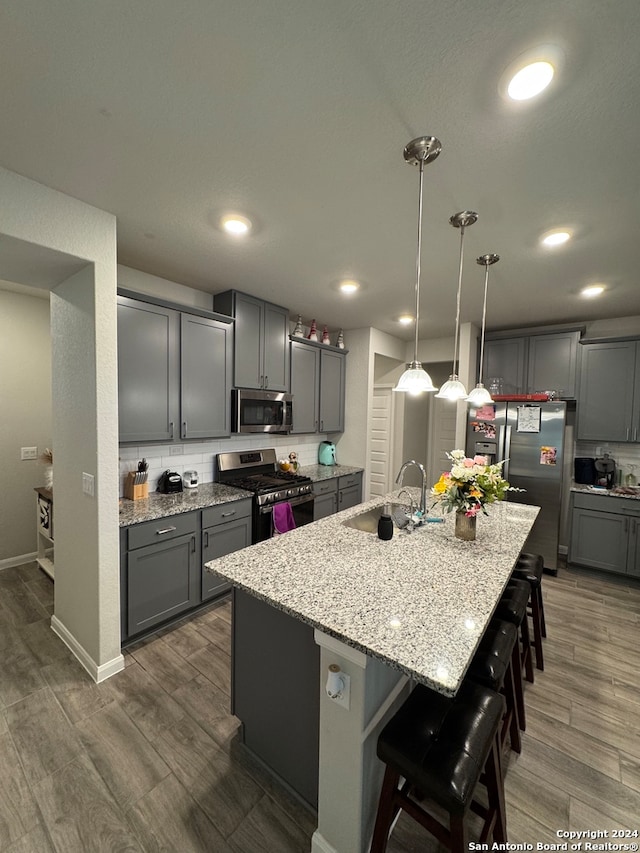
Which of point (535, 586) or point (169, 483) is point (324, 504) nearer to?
point (169, 483)

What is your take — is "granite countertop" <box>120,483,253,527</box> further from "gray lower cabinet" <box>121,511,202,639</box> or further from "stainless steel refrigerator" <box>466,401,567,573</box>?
"stainless steel refrigerator" <box>466,401,567,573</box>

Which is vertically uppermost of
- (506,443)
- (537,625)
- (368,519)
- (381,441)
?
(506,443)

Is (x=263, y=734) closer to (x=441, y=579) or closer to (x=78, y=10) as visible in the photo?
(x=441, y=579)

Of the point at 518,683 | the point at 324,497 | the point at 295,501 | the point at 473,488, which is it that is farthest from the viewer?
the point at 324,497

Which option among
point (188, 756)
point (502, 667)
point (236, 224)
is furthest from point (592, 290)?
point (188, 756)

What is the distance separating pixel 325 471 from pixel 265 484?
116 centimetres

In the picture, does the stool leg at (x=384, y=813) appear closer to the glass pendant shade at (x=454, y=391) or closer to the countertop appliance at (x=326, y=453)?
the glass pendant shade at (x=454, y=391)

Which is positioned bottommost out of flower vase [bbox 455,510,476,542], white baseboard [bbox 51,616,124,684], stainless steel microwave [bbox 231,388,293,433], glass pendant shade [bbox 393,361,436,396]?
white baseboard [bbox 51,616,124,684]

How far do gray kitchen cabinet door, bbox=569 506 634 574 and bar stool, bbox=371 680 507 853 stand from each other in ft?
10.3

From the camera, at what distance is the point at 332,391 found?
14.7 feet

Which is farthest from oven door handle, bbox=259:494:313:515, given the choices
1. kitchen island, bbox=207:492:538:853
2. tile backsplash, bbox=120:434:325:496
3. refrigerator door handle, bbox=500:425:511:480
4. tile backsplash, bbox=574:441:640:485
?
tile backsplash, bbox=574:441:640:485

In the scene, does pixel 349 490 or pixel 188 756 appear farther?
pixel 349 490

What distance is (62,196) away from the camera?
177 cm

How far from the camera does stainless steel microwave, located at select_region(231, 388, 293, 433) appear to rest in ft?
10.6
